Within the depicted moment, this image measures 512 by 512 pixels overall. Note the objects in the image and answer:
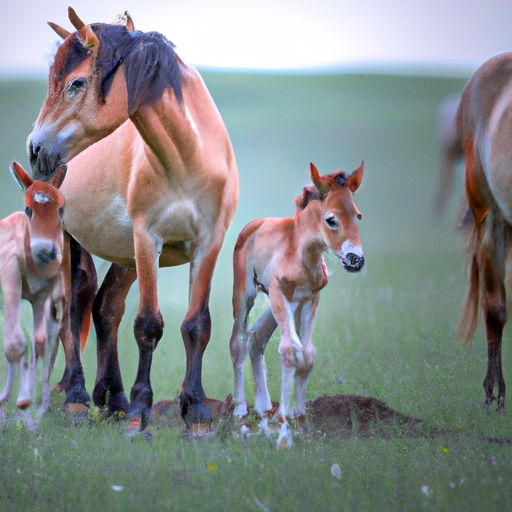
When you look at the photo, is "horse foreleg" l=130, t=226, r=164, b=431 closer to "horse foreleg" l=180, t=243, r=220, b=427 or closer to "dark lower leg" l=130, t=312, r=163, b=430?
"dark lower leg" l=130, t=312, r=163, b=430

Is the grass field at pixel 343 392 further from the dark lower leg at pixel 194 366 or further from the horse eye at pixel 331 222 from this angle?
the horse eye at pixel 331 222

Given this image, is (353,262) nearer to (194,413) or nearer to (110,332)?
(194,413)

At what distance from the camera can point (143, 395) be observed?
7.52 meters

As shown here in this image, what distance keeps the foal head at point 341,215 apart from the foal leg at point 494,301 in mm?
1826

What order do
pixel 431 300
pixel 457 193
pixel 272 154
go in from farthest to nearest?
pixel 272 154, pixel 431 300, pixel 457 193

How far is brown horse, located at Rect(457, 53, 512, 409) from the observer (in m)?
8.02

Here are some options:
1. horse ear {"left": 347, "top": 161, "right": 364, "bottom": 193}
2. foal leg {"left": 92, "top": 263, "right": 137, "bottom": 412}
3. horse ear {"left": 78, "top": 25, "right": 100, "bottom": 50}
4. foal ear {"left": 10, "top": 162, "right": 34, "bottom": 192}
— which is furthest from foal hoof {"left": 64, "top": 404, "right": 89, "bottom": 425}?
horse ear {"left": 78, "top": 25, "right": 100, "bottom": 50}

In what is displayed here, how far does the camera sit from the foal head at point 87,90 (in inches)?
273

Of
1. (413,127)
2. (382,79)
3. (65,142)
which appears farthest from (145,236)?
(382,79)

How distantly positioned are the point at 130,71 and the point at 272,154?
2087cm

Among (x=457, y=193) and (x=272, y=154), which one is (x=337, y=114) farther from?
(x=457, y=193)

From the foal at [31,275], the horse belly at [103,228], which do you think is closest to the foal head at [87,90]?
the foal at [31,275]

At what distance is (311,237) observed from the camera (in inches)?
295

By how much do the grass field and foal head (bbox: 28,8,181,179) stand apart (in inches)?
79.8
